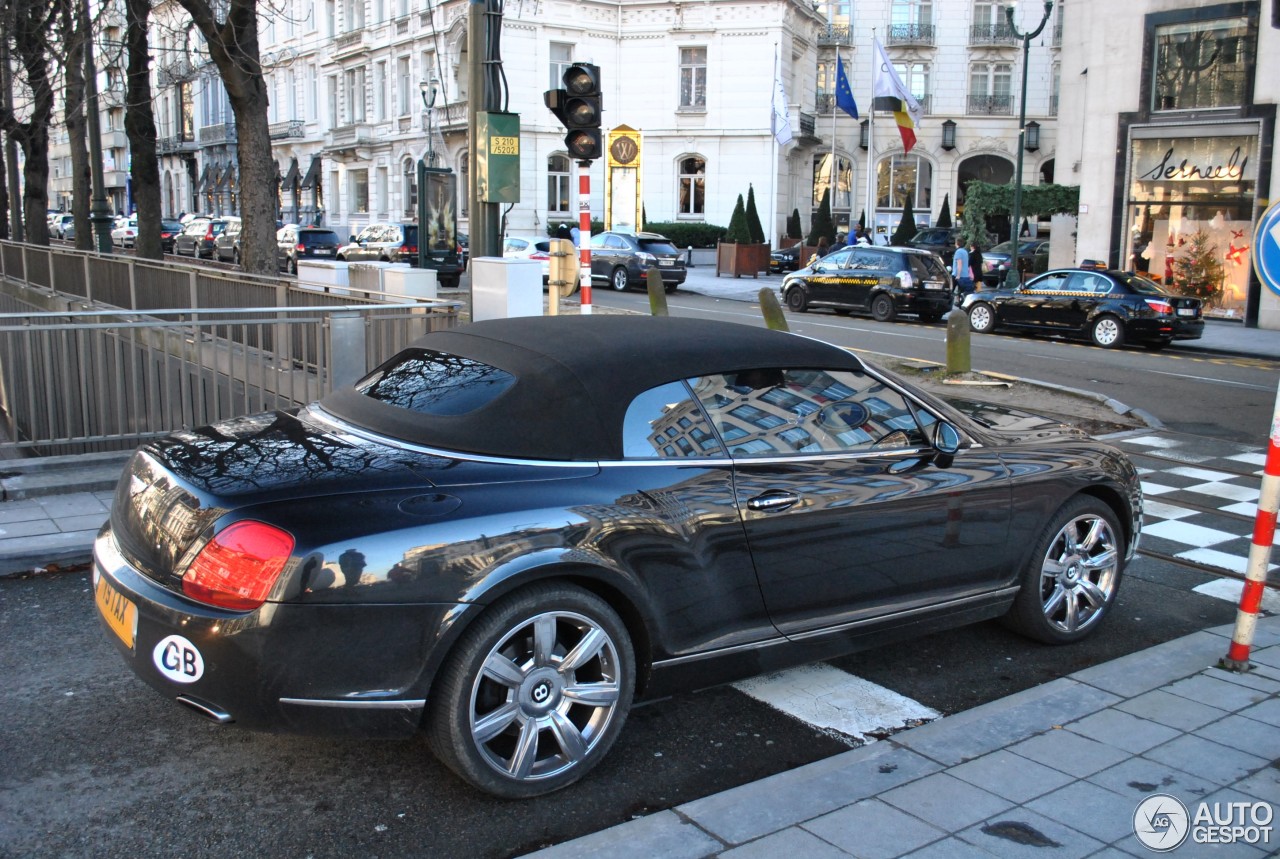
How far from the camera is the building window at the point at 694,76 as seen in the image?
152 ft

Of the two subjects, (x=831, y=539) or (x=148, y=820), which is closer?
(x=148, y=820)

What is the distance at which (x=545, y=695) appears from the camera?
3824 mm

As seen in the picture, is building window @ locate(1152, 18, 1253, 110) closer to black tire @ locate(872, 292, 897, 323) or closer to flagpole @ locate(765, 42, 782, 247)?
black tire @ locate(872, 292, 897, 323)


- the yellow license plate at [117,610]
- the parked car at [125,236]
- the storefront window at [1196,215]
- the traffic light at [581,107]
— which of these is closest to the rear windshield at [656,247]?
the storefront window at [1196,215]

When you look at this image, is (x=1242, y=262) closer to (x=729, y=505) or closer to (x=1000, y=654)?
(x=1000, y=654)

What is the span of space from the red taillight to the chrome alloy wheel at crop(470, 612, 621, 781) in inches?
28.9

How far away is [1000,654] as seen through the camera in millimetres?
5402

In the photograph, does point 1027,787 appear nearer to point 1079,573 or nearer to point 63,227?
point 1079,573

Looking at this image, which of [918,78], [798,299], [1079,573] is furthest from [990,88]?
[1079,573]

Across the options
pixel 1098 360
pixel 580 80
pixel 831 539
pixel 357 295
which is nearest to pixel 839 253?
pixel 1098 360

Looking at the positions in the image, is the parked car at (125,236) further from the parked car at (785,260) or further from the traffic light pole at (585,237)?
the traffic light pole at (585,237)

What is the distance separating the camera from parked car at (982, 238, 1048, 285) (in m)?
32.9

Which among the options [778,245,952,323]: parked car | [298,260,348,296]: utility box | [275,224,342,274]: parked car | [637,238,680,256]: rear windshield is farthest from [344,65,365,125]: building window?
[298,260,348,296]: utility box

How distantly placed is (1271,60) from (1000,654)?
A: 77.2ft
